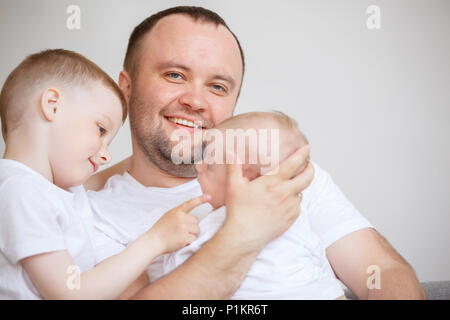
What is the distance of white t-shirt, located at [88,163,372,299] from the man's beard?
0.22ft

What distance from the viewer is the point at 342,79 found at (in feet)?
6.88

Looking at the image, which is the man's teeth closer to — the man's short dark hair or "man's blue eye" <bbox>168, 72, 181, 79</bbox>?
"man's blue eye" <bbox>168, 72, 181, 79</bbox>

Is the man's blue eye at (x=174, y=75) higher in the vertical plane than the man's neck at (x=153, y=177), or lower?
higher

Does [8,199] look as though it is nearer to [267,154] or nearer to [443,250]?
[267,154]

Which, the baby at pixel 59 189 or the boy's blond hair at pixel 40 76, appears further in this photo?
the boy's blond hair at pixel 40 76

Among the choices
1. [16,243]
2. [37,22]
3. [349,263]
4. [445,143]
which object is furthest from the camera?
[445,143]

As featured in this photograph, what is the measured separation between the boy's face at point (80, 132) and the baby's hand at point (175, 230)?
0.26 meters

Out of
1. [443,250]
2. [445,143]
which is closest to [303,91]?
[445,143]

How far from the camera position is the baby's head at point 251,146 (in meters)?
1.01

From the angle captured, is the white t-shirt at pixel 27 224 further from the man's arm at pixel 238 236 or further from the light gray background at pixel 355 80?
the light gray background at pixel 355 80

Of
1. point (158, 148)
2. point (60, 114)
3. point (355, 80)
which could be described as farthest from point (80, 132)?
point (355, 80)

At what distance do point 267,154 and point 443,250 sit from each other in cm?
136

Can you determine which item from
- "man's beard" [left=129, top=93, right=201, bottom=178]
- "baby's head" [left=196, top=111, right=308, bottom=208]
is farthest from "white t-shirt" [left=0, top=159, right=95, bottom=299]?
"man's beard" [left=129, top=93, right=201, bottom=178]

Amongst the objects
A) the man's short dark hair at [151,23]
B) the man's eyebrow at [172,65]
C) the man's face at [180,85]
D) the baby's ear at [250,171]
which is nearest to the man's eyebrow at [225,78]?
the man's face at [180,85]
